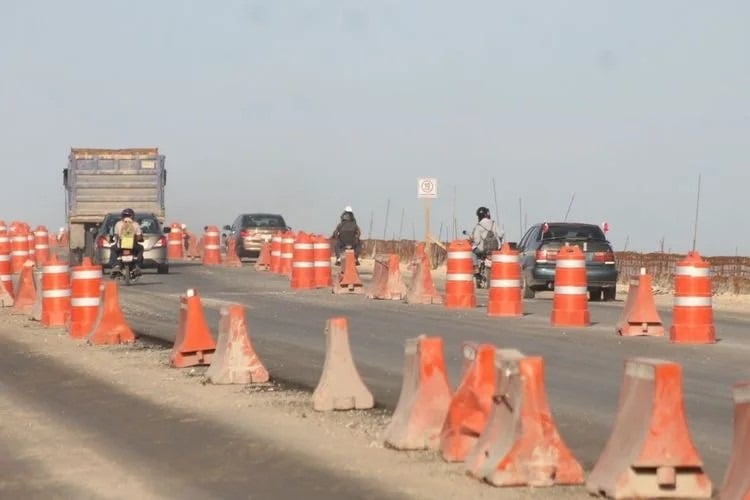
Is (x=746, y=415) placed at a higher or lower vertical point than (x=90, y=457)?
higher

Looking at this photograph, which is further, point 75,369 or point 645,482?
point 75,369

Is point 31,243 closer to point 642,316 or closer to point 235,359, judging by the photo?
point 642,316

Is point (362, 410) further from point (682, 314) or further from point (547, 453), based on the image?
point (682, 314)

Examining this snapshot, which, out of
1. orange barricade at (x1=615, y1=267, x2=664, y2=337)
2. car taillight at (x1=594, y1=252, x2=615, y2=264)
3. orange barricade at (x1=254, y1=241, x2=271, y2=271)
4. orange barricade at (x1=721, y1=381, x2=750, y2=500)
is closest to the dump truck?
orange barricade at (x1=254, y1=241, x2=271, y2=271)

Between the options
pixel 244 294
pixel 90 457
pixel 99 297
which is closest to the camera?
pixel 90 457

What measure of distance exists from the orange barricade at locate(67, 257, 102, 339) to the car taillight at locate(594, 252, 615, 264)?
11770 mm

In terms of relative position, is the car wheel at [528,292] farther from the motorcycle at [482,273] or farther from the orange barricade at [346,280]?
the orange barricade at [346,280]

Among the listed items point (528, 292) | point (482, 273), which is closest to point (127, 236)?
point (482, 273)

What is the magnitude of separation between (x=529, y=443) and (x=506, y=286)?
1606 centimetres

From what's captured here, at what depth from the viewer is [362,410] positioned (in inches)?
545

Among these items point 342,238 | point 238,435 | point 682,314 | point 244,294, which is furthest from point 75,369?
point 342,238

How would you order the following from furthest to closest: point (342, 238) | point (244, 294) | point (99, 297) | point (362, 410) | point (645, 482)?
point (342, 238)
point (244, 294)
point (99, 297)
point (362, 410)
point (645, 482)

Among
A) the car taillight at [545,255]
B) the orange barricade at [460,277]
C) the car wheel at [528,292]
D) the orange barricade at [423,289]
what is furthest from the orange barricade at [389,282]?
the orange barricade at [460,277]

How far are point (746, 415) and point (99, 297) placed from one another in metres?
15.3
